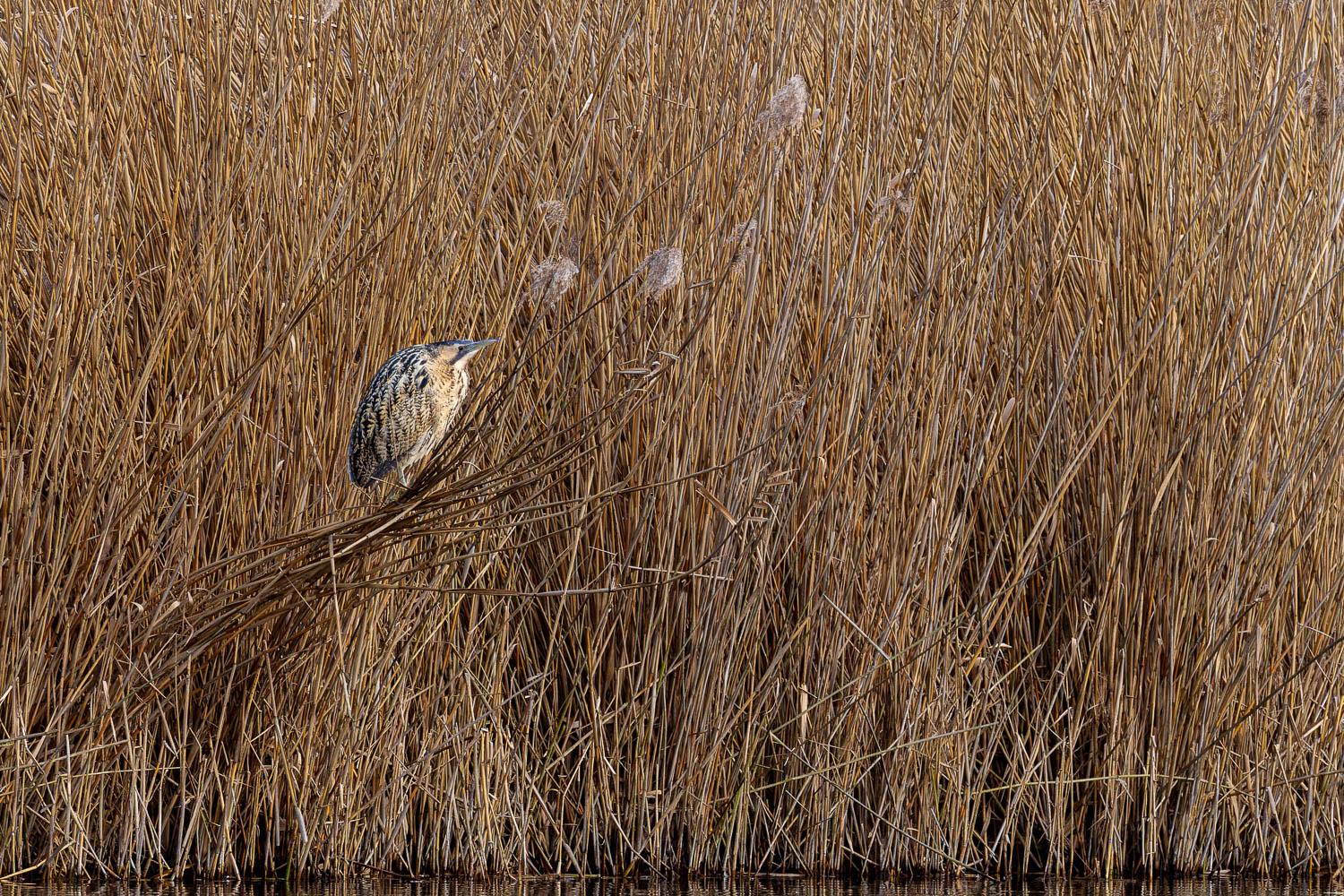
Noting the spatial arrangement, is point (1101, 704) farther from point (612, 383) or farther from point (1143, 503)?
point (612, 383)

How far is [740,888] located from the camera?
7.80 feet

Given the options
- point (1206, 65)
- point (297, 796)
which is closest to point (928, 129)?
point (1206, 65)

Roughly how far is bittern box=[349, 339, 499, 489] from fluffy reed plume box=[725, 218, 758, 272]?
368 millimetres

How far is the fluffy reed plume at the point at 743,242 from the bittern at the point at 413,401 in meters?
0.37

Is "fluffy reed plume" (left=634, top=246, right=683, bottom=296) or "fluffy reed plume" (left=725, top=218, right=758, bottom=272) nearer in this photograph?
"fluffy reed plume" (left=634, top=246, right=683, bottom=296)

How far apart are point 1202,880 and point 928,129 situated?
1398 millimetres

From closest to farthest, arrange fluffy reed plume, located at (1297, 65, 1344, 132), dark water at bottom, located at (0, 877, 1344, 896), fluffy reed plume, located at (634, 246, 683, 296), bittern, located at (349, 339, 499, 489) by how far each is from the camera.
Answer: fluffy reed plume, located at (634, 246, 683, 296), bittern, located at (349, 339, 499, 489), dark water at bottom, located at (0, 877, 1344, 896), fluffy reed plume, located at (1297, 65, 1344, 132)

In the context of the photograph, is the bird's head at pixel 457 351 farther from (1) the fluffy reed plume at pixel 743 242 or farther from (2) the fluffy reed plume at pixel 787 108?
(2) the fluffy reed plume at pixel 787 108

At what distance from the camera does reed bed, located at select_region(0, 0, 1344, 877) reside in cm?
228

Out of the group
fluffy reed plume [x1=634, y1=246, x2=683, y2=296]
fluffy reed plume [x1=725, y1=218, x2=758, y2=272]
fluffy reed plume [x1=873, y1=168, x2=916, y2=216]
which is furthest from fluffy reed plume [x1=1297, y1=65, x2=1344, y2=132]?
fluffy reed plume [x1=634, y1=246, x2=683, y2=296]

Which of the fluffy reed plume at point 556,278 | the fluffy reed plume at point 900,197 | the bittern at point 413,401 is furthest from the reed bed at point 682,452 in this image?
the fluffy reed plume at point 556,278

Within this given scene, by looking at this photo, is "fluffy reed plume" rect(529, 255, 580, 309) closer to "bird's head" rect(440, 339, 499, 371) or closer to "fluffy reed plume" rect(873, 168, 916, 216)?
"bird's head" rect(440, 339, 499, 371)

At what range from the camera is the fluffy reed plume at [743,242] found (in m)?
1.97

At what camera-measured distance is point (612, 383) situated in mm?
2471
